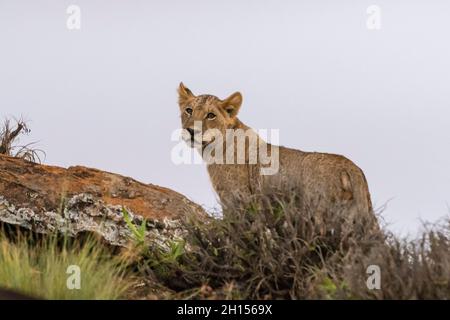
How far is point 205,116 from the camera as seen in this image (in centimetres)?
1777

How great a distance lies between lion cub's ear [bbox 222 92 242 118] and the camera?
1812cm

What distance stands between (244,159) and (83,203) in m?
2.73

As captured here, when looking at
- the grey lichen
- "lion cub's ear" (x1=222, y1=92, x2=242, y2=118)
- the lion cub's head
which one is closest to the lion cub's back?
the lion cub's head

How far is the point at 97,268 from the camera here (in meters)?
15.1

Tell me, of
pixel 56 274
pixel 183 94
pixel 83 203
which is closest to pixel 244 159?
pixel 183 94

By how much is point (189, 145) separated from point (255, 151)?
1101 mm

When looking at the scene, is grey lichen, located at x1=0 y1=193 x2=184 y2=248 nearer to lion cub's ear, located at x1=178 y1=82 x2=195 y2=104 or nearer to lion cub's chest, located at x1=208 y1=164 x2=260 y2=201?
lion cub's chest, located at x1=208 y1=164 x2=260 y2=201

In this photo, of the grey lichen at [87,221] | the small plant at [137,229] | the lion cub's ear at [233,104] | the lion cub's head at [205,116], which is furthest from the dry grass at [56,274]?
the lion cub's ear at [233,104]

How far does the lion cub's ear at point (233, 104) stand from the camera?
59.5 feet

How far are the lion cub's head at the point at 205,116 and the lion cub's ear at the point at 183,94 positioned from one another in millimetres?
69

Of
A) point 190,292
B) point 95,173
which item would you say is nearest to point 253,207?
point 190,292

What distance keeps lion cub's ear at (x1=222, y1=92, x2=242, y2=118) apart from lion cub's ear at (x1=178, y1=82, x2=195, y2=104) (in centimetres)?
66
